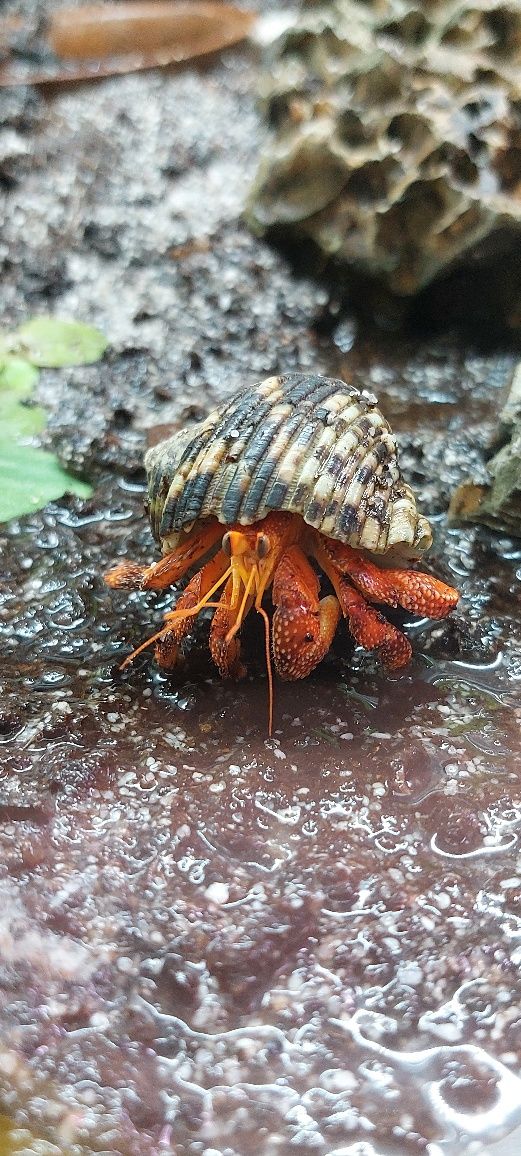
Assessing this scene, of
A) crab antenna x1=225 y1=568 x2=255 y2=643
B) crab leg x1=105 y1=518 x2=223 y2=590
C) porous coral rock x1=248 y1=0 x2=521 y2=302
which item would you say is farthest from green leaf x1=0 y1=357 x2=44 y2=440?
porous coral rock x1=248 y1=0 x2=521 y2=302

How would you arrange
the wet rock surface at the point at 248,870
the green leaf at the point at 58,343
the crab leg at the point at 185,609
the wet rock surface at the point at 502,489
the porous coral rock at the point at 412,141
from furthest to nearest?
the porous coral rock at the point at 412,141 < the green leaf at the point at 58,343 < the wet rock surface at the point at 502,489 < the crab leg at the point at 185,609 < the wet rock surface at the point at 248,870

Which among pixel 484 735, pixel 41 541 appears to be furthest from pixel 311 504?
pixel 41 541

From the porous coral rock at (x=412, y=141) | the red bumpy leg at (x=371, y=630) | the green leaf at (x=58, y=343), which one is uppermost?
the porous coral rock at (x=412, y=141)

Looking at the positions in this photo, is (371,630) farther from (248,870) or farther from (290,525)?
(248,870)

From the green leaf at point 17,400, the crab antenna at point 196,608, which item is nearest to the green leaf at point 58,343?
the green leaf at point 17,400

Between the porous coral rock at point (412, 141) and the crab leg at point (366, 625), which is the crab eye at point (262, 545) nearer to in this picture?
the crab leg at point (366, 625)

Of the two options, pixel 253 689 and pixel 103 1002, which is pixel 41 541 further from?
pixel 103 1002
